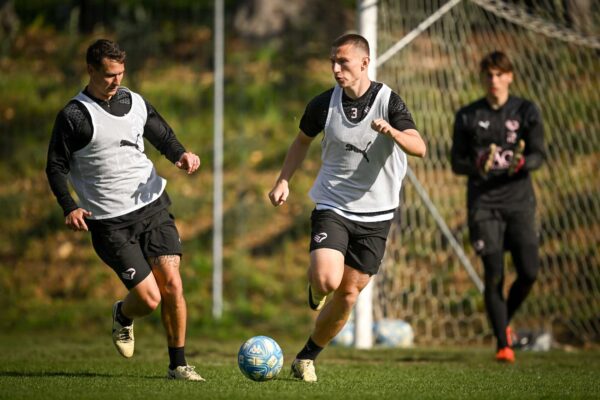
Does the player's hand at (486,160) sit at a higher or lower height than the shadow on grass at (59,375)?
higher

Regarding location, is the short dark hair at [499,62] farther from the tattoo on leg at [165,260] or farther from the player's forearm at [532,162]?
the tattoo on leg at [165,260]

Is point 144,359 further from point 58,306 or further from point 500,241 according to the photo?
point 58,306

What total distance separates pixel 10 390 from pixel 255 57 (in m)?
9.52

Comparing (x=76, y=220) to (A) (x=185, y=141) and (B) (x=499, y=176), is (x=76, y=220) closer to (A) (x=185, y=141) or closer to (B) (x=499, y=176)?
(B) (x=499, y=176)

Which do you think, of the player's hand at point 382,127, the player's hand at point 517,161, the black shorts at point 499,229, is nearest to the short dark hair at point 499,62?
the player's hand at point 517,161

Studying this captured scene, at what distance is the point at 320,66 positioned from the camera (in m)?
14.2

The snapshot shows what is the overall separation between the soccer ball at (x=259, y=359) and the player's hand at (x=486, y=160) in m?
2.74

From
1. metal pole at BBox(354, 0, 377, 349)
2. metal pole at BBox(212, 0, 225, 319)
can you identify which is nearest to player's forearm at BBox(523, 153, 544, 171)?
metal pole at BBox(354, 0, 377, 349)

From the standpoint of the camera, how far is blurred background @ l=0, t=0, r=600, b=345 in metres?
11.0

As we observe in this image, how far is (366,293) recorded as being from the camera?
914 centimetres

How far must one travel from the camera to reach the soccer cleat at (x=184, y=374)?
6066mm

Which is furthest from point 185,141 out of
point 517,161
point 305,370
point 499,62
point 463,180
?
point 305,370

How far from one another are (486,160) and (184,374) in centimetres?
309

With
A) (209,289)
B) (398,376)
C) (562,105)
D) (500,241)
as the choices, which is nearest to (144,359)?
(398,376)
